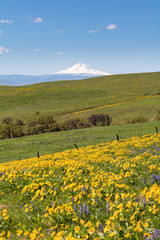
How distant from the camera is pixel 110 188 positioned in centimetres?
595

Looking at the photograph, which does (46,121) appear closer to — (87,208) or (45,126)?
(45,126)

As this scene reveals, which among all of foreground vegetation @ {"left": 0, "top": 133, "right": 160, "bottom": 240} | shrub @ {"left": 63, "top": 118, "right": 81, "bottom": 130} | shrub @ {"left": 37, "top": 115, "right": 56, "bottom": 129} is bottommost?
shrub @ {"left": 63, "top": 118, "right": 81, "bottom": 130}

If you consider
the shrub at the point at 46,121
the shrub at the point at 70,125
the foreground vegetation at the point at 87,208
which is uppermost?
the foreground vegetation at the point at 87,208

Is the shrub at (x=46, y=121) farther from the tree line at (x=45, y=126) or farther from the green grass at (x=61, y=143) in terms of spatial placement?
the green grass at (x=61, y=143)

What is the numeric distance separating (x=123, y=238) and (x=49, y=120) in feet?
172

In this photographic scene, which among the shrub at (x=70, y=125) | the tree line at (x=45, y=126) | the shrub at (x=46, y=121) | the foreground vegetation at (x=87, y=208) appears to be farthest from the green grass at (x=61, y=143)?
the foreground vegetation at (x=87, y=208)

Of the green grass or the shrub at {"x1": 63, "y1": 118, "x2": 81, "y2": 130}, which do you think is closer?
the green grass

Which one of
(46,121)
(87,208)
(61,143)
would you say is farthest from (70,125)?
(87,208)

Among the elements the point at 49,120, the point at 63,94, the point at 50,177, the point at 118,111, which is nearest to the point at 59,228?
the point at 50,177

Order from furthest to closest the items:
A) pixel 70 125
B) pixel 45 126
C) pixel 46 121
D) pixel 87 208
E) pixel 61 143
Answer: pixel 46 121
pixel 70 125
pixel 45 126
pixel 61 143
pixel 87 208

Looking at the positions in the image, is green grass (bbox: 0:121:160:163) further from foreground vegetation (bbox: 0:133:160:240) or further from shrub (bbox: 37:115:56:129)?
foreground vegetation (bbox: 0:133:160:240)

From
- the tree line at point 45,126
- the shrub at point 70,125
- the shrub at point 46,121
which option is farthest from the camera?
the shrub at point 46,121

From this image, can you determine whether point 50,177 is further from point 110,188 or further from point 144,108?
point 144,108


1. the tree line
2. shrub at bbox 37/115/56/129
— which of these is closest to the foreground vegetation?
the tree line
